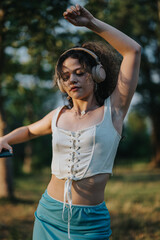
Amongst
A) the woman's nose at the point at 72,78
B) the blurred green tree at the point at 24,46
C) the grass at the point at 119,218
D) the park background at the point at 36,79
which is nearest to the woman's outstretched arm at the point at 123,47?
the woman's nose at the point at 72,78

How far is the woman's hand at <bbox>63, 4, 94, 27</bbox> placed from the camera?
156 centimetres

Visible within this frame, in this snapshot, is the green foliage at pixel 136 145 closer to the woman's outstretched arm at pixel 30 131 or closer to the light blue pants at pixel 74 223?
the woman's outstretched arm at pixel 30 131

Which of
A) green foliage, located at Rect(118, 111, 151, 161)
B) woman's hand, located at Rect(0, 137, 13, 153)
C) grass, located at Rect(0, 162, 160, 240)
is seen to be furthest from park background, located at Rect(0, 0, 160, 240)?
green foliage, located at Rect(118, 111, 151, 161)

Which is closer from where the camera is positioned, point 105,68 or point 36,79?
point 105,68

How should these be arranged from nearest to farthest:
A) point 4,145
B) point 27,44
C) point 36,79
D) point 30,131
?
point 4,145 < point 30,131 < point 27,44 < point 36,79

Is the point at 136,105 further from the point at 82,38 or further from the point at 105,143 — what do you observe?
the point at 105,143

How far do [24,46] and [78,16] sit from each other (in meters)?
3.76

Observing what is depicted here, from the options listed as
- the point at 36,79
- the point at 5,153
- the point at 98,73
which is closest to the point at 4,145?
the point at 5,153

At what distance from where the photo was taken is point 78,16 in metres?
1.58

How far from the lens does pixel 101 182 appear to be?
1.68 metres

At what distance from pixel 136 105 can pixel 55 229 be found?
12937 millimetres

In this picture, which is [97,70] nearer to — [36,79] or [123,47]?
[123,47]

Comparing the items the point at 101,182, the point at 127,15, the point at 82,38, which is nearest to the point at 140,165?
the point at 127,15

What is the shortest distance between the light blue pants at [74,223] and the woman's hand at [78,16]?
107 cm
